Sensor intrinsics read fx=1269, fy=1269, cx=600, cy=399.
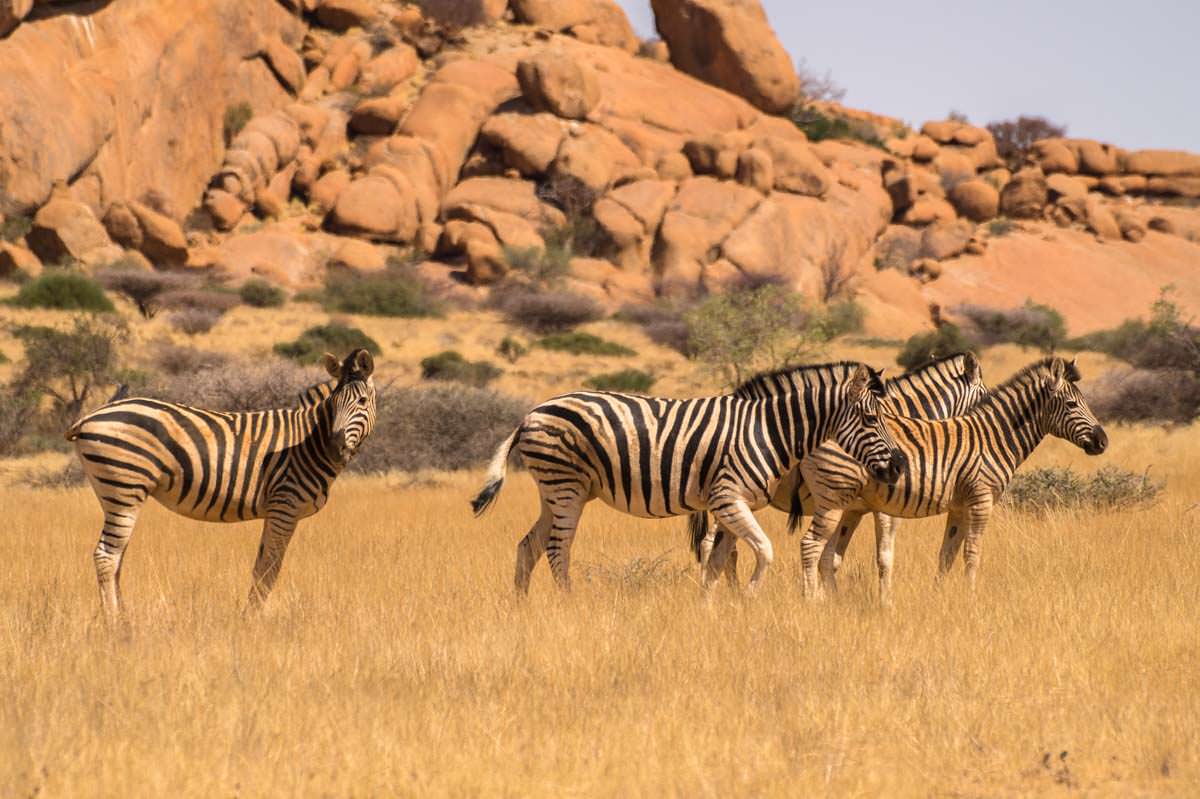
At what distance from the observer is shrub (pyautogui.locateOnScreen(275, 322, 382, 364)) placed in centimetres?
3569

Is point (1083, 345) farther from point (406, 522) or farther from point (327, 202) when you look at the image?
point (406, 522)

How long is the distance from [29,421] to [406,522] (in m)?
13.0

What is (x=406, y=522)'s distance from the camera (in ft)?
47.6

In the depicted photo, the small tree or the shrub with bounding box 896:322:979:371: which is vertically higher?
the shrub with bounding box 896:322:979:371

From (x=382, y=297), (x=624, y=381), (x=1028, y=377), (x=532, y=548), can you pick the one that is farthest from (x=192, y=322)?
(x=1028, y=377)

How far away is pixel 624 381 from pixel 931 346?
1481cm

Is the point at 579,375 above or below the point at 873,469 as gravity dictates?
below

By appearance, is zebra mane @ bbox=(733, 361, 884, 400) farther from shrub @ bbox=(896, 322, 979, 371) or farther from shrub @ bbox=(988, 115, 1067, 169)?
shrub @ bbox=(988, 115, 1067, 169)

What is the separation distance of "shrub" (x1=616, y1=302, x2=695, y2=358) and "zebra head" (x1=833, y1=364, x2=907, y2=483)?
30.8m

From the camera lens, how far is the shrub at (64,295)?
39969 millimetres

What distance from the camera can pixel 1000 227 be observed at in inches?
2697

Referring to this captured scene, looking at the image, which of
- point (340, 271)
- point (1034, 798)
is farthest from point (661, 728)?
point (340, 271)

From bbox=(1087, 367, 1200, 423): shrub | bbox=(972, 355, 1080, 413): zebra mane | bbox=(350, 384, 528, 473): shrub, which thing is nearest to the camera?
bbox=(972, 355, 1080, 413): zebra mane

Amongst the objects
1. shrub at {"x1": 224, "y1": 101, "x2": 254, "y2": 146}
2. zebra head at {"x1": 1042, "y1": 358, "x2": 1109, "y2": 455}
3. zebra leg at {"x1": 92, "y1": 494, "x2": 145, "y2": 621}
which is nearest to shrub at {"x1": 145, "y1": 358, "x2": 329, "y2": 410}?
zebra leg at {"x1": 92, "y1": 494, "x2": 145, "y2": 621}
